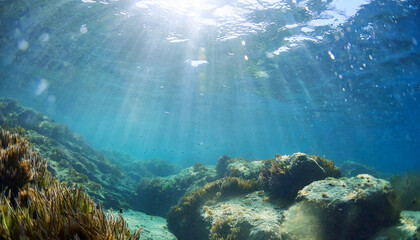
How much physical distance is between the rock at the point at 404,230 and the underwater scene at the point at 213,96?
44 mm

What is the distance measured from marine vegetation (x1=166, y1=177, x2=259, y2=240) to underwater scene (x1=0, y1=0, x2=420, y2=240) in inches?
1.9

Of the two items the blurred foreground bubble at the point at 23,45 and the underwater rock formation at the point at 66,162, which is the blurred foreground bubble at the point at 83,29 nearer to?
the blurred foreground bubble at the point at 23,45

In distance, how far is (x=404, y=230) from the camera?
14.0 ft

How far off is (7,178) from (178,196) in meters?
11.7

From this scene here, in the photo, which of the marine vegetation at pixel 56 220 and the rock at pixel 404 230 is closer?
the marine vegetation at pixel 56 220

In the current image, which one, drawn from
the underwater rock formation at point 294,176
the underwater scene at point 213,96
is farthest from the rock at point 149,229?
the underwater rock formation at point 294,176

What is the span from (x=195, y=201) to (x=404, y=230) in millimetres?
6156

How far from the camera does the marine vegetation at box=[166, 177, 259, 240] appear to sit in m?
7.91

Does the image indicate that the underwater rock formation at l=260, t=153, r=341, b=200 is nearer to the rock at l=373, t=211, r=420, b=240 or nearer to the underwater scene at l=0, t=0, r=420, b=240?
the underwater scene at l=0, t=0, r=420, b=240

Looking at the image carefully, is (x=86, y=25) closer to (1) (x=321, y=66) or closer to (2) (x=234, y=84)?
(2) (x=234, y=84)

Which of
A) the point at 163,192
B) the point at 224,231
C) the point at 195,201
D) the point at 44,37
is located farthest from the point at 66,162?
the point at 44,37

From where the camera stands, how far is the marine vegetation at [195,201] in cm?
791

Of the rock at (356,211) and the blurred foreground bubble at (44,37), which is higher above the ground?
the blurred foreground bubble at (44,37)

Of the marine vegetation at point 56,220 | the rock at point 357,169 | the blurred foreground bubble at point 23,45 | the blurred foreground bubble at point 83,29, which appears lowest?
the rock at point 357,169
